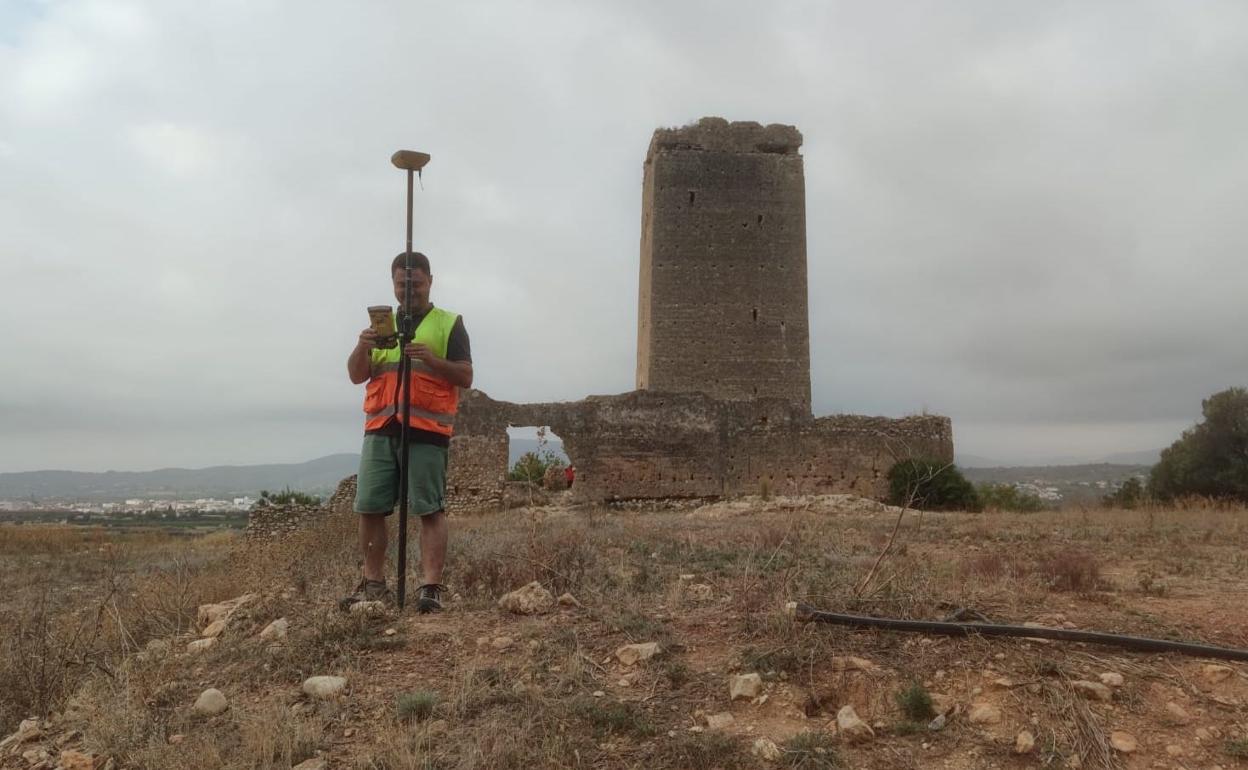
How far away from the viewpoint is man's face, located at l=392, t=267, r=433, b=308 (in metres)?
4.87

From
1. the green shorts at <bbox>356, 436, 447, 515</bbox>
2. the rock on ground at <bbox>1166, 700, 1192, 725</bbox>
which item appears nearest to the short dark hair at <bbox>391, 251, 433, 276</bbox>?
the green shorts at <bbox>356, 436, 447, 515</bbox>

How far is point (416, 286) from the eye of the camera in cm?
490

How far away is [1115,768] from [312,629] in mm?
3440

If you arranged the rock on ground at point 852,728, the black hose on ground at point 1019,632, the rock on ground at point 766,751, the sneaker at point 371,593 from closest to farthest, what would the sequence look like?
1. the rock on ground at point 766,751
2. the rock on ground at point 852,728
3. the black hose on ground at point 1019,632
4. the sneaker at point 371,593

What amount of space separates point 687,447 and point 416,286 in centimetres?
1221

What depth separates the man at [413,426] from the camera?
15.3 feet

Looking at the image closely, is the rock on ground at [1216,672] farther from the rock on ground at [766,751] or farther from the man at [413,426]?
the man at [413,426]

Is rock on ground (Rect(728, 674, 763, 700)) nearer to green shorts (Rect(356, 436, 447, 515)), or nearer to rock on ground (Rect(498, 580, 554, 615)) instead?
rock on ground (Rect(498, 580, 554, 615))

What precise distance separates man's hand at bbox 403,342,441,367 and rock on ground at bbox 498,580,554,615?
132cm

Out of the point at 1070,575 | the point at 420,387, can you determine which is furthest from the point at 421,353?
the point at 1070,575

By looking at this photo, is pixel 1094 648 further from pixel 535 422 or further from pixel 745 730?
pixel 535 422

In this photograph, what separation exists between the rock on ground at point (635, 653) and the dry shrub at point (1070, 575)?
9.28 feet

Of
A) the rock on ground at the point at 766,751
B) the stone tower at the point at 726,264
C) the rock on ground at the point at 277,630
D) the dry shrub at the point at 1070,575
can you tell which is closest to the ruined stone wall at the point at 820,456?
the stone tower at the point at 726,264

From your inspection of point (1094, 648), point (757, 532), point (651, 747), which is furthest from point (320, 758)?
point (757, 532)
